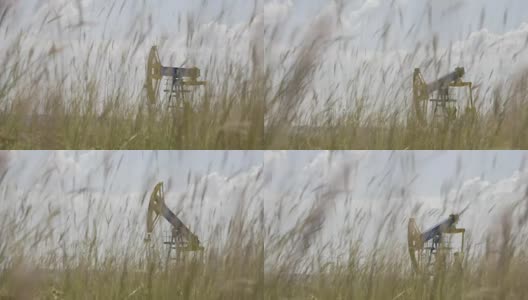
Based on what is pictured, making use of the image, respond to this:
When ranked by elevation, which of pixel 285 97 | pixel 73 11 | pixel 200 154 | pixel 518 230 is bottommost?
pixel 518 230

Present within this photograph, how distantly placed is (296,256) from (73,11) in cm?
144

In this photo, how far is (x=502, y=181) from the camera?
12.7 feet

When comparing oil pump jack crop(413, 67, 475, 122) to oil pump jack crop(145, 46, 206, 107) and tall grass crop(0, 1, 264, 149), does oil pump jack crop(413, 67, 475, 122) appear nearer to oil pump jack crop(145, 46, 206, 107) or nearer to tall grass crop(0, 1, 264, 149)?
tall grass crop(0, 1, 264, 149)

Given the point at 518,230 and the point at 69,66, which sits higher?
the point at 69,66

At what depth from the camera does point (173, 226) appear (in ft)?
12.2

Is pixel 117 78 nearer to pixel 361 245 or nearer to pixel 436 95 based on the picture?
pixel 361 245

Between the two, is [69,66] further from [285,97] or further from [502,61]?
[502,61]

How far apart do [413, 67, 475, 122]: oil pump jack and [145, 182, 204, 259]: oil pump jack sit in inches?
45.1

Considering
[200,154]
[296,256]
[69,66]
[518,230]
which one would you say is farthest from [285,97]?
[518,230]

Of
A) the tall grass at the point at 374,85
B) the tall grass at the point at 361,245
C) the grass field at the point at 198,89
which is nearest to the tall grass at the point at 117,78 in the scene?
the grass field at the point at 198,89

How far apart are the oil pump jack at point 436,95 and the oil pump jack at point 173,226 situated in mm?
1146

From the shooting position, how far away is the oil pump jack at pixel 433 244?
149 inches

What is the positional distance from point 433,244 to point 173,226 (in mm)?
1139

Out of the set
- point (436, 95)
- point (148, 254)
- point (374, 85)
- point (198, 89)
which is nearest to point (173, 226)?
point (148, 254)
